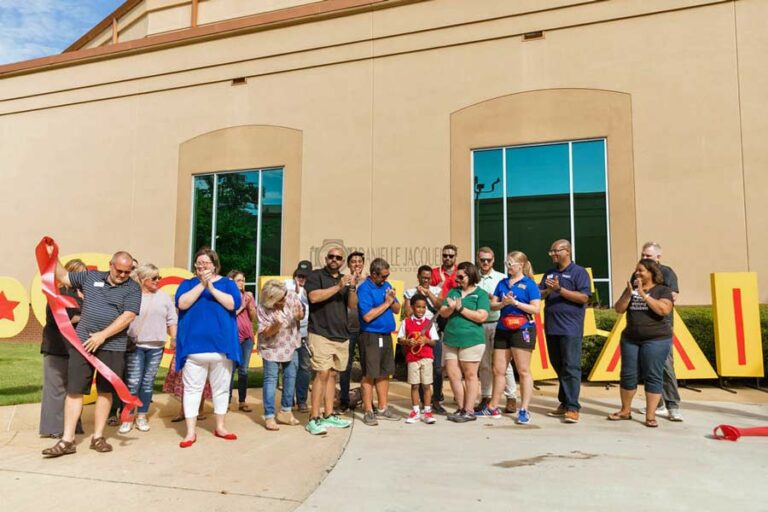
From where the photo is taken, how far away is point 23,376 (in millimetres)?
9797

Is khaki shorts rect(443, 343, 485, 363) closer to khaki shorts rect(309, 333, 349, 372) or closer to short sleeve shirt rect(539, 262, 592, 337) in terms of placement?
short sleeve shirt rect(539, 262, 592, 337)

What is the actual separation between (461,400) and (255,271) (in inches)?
360

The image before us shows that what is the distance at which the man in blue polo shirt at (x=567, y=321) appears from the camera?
6105mm

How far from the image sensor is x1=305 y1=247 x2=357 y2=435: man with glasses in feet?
19.1

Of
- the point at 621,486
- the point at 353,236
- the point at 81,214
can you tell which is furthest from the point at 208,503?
the point at 81,214

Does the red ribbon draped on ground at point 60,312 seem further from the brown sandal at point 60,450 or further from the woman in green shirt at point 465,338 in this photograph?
the woman in green shirt at point 465,338

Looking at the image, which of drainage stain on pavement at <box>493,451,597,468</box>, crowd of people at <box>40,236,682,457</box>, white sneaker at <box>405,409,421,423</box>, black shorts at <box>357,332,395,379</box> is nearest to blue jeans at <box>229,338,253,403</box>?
crowd of people at <box>40,236,682,457</box>

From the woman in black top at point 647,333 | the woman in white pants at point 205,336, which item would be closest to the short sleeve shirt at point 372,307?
the woman in white pants at point 205,336

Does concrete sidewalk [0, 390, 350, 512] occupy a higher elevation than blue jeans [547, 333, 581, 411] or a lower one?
lower

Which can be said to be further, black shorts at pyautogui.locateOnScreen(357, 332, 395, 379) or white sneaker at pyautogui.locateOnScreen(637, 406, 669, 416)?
white sneaker at pyautogui.locateOnScreen(637, 406, 669, 416)

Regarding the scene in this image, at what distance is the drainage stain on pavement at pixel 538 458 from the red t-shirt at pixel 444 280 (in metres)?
2.56

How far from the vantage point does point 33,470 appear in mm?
4457

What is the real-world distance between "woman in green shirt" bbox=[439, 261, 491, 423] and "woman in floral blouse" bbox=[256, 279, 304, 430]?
5.56ft

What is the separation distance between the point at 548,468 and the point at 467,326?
201 cm
